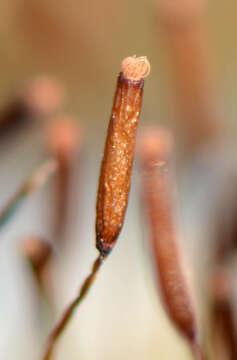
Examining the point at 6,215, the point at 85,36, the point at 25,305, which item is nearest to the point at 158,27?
the point at 85,36

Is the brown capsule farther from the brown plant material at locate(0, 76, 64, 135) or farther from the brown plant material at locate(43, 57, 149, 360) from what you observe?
the brown plant material at locate(0, 76, 64, 135)

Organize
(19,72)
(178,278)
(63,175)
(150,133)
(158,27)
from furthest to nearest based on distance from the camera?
(19,72)
(158,27)
(150,133)
(63,175)
(178,278)

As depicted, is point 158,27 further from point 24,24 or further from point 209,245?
point 209,245

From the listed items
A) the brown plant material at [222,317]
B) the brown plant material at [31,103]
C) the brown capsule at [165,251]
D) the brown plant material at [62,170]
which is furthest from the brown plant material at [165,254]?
the brown plant material at [31,103]

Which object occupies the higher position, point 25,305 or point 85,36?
point 85,36

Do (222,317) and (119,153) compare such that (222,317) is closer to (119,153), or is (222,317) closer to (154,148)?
(154,148)

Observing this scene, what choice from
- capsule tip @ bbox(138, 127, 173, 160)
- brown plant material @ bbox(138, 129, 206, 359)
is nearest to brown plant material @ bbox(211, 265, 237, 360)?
brown plant material @ bbox(138, 129, 206, 359)

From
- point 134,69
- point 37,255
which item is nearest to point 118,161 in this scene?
point 134,69

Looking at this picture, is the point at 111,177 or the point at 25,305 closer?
the point at 111,177
